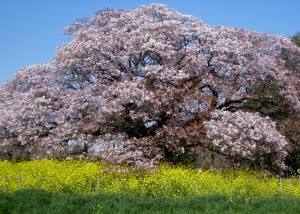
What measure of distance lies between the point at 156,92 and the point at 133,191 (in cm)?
777

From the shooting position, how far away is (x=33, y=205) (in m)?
13.1

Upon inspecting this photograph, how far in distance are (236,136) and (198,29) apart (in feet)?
25.0

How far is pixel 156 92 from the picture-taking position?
23.5 m

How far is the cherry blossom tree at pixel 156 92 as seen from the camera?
2289 centimetres

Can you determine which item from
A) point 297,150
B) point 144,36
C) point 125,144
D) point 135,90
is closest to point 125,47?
point 144,36

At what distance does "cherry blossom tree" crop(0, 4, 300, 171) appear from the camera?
75.1ft

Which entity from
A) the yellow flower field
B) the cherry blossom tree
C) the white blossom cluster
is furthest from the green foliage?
the yellow flower field

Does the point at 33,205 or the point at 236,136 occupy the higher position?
the point at 236,136

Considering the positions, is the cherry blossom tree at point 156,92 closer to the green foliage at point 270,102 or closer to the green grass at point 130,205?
the green foliage at point 270,102

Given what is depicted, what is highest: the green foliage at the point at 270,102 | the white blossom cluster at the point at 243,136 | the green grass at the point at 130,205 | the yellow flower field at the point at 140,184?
the green foliage at the point at 270,102

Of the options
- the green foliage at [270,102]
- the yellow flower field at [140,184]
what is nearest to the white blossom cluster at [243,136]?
the yellow flower field at [140,184]

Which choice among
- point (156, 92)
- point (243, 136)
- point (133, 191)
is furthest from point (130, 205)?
point (156, 92)

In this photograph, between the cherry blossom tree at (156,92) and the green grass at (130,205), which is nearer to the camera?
the green grass at (130,205)

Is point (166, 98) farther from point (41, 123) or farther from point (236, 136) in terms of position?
point (41, 123)
